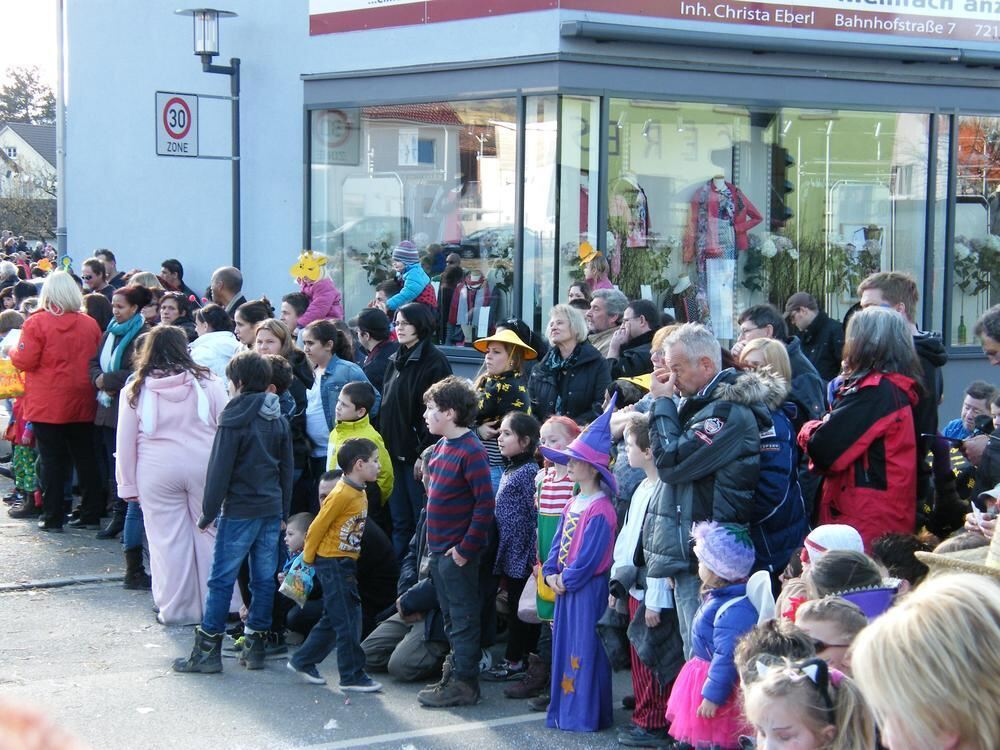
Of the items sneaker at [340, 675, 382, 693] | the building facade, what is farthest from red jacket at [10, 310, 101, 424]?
sneaker at [340, 675, 382, 693]

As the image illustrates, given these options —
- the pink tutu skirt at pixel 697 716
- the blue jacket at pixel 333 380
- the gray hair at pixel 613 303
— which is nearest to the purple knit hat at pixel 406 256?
the gray hair at pixel 613 303

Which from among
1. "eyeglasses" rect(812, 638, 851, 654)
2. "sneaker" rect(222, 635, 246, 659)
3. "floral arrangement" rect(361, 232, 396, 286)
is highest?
"floral arrangement" rect(361, 232, 396, 286)

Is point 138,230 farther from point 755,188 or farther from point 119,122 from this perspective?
point 755,188

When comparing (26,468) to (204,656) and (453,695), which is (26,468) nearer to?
(204,656)

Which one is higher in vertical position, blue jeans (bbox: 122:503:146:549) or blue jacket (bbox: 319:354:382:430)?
blue jacket (bbox: 319:354:382:430)

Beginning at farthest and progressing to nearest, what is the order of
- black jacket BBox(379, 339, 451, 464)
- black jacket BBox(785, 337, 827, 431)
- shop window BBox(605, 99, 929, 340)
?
shop window BBox(605, 99, 929, 340), black jacket BBox(379, 339, 451, 464), black jacket BBox(785, 337, 827, 431)

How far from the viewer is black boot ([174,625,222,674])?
6969 mm

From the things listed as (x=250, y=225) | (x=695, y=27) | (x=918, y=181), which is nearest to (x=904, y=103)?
(x=918, y=181)

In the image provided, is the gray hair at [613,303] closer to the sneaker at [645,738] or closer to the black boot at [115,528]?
the sneaker at [645,738]

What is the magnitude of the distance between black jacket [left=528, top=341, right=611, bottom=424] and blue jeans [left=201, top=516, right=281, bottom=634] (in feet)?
5.99

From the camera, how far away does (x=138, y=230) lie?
16.7 m

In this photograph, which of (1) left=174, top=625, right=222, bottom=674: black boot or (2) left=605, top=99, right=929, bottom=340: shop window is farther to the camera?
(2) left=605, top=99, right=929, bottom=340: shop window

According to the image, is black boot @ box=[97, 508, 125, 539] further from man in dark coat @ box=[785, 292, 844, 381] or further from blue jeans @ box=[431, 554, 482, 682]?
man in dark coat @ box=[785, 292, 844, 381]

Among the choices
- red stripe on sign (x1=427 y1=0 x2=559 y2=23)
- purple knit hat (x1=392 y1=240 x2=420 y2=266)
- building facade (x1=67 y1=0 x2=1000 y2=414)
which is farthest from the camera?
purple knit hat (x1=392 y1=240 x2=420 y2=266)
